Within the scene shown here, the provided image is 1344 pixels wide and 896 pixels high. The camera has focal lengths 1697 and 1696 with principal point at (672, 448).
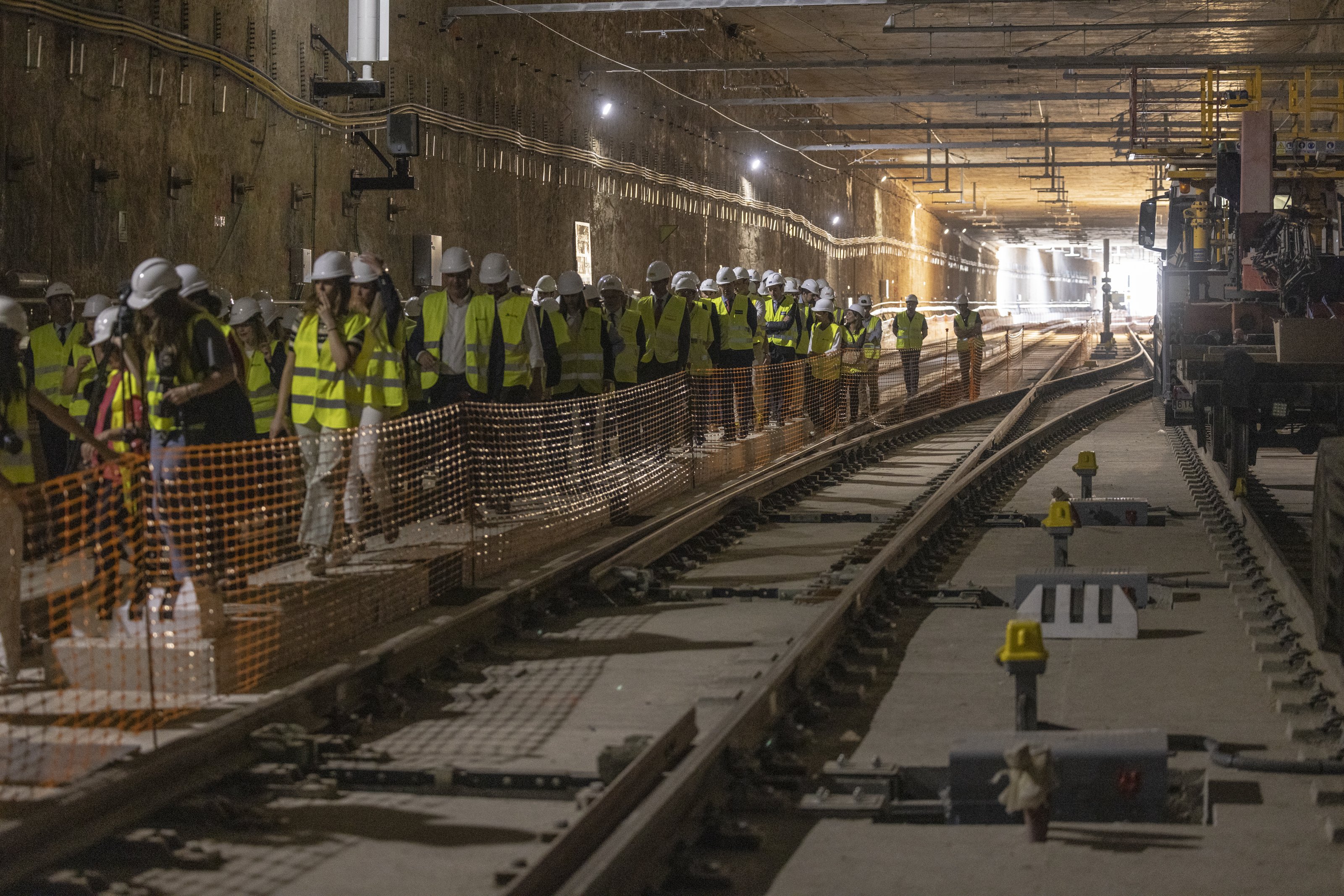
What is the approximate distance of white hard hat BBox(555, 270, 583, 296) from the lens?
14.0m

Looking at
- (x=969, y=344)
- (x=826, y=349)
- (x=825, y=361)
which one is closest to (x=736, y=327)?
(x=825, y=361)

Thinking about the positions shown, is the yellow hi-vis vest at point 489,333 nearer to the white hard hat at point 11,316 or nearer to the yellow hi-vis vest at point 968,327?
the white hard hat at point 11,316

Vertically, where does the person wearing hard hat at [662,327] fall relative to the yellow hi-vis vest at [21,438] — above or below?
above

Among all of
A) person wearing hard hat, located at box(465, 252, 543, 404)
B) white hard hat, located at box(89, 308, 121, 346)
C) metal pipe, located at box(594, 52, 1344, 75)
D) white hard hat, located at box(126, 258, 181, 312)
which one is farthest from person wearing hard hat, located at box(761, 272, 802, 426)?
white hard hat, located at box(126, 258, 181, 312)

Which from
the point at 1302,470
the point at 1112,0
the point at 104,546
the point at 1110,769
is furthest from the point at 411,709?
the point at 1112,0

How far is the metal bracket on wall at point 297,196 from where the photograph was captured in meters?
15.7

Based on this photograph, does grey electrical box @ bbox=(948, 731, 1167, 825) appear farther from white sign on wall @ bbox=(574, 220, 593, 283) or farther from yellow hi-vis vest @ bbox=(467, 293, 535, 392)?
white sign on wall @ bbox=(574, 220, 593, 283)

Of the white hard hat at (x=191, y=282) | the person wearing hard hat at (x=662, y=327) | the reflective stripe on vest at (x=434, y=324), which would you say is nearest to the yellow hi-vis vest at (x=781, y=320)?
the person wearing hard hat at (x=662, y=327)

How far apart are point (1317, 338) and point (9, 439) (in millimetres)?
9219

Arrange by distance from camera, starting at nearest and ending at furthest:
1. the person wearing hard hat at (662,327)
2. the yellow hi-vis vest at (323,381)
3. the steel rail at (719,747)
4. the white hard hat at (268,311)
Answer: the steel rail at (719,747)
the yellow hi-vis vest at (323,381)
the white hard hat at (268,311)
the person wearing hard hat at (662,327)

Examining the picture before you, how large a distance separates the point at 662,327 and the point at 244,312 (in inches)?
210

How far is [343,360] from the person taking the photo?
888cm

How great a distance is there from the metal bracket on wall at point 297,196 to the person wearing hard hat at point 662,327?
10.9 ft

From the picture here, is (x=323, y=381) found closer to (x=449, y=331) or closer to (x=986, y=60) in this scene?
(x=449, y=331)
